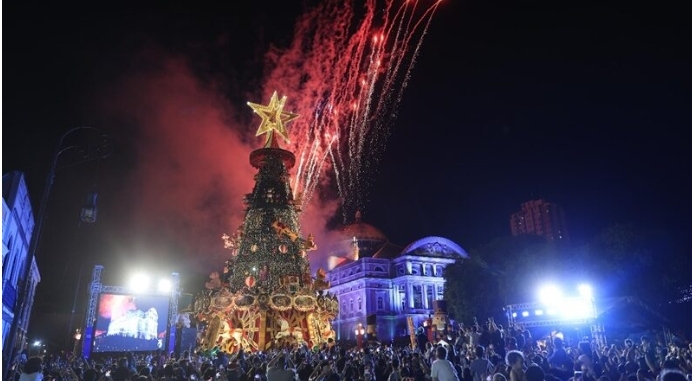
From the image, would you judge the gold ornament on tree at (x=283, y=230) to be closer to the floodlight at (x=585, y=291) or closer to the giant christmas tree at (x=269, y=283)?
the giant christmas tree at (x=269, y=283)

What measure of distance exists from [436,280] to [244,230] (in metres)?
45.2

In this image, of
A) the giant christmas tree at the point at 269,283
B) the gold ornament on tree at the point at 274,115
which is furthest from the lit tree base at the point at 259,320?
the gold ornament on tree at the point at 274,115

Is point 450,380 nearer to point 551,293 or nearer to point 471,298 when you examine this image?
point 551,293

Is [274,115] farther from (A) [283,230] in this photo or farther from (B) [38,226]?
(B) [38,226]

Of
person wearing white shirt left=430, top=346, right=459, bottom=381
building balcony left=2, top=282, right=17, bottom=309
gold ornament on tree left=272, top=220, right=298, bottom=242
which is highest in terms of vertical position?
gold ornament on tree left=272, top=220, right=298, bottom=242

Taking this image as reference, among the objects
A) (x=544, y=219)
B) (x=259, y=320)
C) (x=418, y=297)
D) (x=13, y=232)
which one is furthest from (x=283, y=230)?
(x=544, y=219)

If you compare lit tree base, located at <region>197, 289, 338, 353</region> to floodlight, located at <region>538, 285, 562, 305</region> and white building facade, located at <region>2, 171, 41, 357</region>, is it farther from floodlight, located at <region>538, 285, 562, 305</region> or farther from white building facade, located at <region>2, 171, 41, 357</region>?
floodlight, located at <region>538, 285, 562, 305</region>

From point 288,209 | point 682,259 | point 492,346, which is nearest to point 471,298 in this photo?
point 682,259

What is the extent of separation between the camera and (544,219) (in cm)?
9162

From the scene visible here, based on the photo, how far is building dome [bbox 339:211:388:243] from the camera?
81.1 m

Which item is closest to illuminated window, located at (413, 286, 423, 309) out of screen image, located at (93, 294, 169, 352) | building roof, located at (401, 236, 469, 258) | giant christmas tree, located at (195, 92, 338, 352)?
building roof, located at (401, 236, 469, 258)

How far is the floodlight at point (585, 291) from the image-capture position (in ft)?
111

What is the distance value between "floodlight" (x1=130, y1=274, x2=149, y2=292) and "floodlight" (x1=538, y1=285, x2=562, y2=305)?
115 feet

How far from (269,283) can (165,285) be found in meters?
18.1
